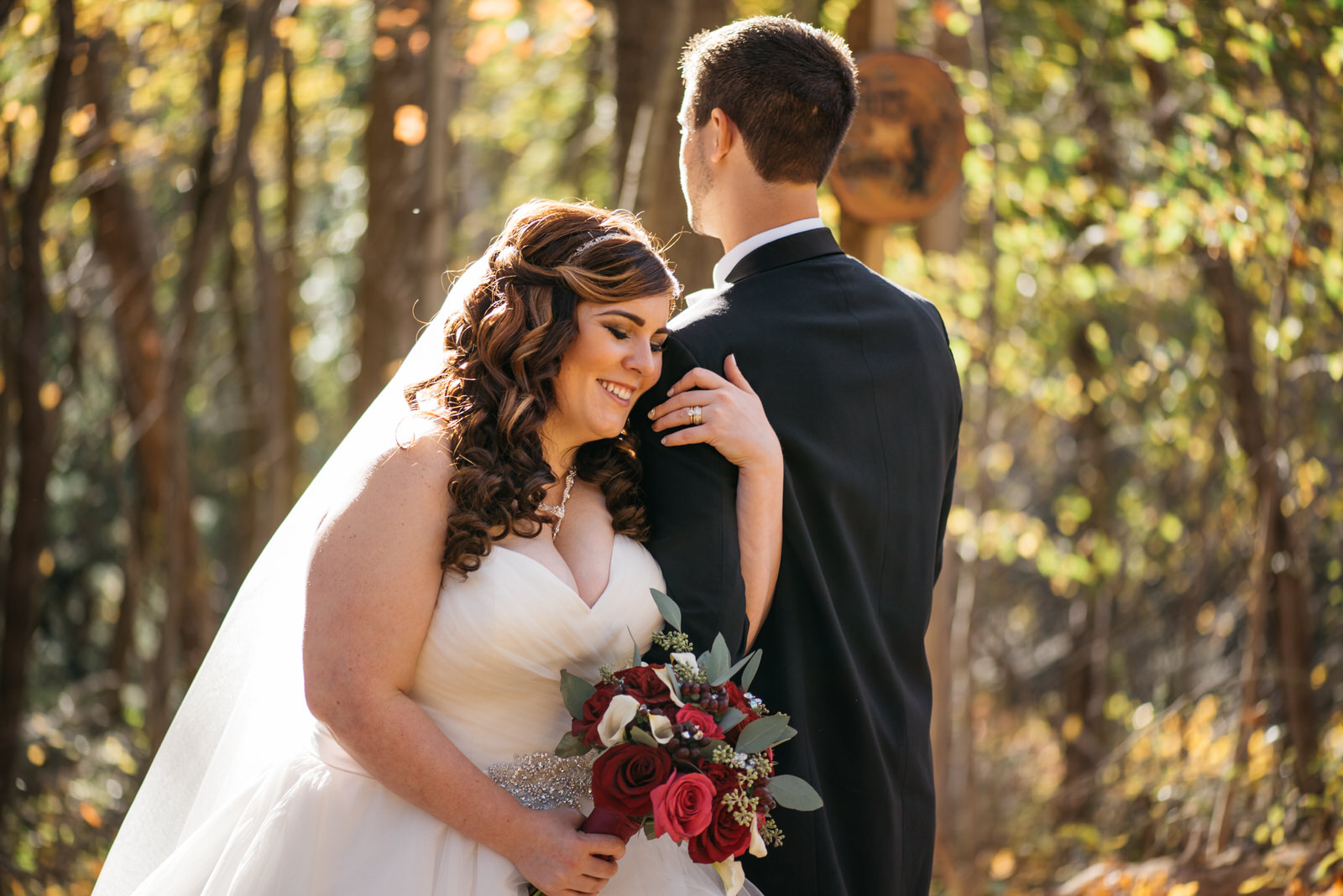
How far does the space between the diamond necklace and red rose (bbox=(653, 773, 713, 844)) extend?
57 centimetres

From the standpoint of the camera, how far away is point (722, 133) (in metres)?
2.31

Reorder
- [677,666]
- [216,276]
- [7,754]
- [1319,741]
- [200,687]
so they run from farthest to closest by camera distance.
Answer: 1. [216,276]
2. [1319,741]
3. [7,754]
4. [200,687]
5. [677,666]

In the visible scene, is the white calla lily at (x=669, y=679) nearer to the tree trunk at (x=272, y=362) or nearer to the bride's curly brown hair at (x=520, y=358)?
the bride's curly brown hair at (x=520, y=358)

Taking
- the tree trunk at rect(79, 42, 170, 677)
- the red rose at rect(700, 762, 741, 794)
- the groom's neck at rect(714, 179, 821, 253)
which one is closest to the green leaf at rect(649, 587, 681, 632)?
the red rose at rect(700, 762, 741, 794)

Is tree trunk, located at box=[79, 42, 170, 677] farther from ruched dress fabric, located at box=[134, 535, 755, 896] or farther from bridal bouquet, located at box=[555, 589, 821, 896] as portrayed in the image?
bridal bouquet, located at box=[555, 589, 821, 896]

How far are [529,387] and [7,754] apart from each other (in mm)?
4179

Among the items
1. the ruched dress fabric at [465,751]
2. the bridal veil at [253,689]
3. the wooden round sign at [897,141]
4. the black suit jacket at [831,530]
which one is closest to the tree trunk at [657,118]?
the wooden round sign at [897,141]

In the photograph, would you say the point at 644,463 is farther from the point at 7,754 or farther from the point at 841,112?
the point at 7,754

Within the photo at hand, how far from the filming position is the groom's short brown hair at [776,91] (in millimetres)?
2275

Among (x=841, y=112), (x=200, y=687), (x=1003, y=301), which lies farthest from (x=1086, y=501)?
(x=200, y=687)

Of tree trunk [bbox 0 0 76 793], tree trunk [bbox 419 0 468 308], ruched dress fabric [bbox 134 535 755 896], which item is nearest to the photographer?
ruched dress fabric [bbox 134 535 755 896]

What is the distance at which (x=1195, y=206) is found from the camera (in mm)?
5027

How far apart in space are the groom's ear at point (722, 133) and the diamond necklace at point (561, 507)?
734 mm

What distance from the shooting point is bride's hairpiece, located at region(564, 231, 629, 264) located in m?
2.14
